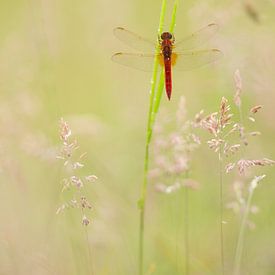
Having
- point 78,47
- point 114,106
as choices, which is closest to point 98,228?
point 114,106

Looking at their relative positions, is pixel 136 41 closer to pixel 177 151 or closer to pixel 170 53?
pixel 170 53

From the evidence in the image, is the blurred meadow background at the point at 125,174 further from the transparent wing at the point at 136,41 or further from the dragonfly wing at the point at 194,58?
the transparent wing at the point at 136,41

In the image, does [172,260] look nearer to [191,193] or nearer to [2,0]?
[191,193]

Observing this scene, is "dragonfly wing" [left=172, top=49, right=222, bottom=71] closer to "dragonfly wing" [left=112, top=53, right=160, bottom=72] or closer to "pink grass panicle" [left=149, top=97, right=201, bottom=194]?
"dragonfly wing" [left=112, top=53, right=160, bottom=72]

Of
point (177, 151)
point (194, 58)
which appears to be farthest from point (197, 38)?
point (177, 151)

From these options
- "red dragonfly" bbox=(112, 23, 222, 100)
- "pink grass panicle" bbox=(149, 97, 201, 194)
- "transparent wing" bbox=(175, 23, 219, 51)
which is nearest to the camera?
"pink grass panicle" bbox=(149, 97, 201, 194)

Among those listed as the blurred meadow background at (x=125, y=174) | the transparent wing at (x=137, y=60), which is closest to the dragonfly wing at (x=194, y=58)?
the transparent wing at (x=137, y=60)

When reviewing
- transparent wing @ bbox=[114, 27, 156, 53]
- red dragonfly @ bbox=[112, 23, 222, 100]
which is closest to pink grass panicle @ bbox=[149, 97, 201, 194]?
red dragonfly @ bbox=[112, 23, 222, 100]

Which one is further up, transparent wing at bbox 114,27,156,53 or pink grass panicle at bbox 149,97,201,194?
transparent wing at bbox 114,27,156,53
